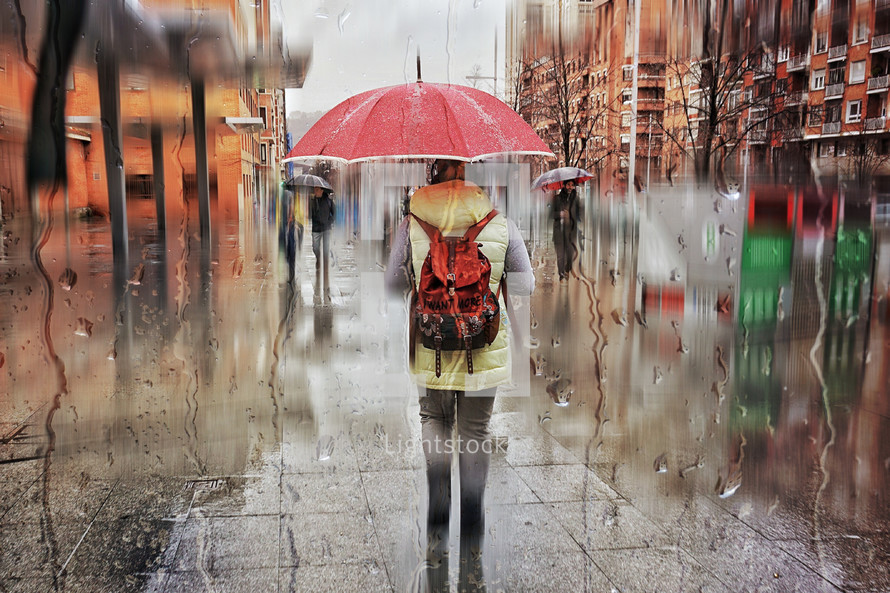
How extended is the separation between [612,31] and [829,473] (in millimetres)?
3720

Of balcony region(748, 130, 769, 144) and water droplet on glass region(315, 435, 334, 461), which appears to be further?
balcony region(748, 130, 769, 144)

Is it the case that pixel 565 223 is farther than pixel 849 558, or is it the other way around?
pixel 565 223

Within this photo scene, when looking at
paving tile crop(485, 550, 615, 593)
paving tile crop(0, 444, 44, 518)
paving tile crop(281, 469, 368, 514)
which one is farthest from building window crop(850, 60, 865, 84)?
paving tile crop(0, 444, 44, 518)

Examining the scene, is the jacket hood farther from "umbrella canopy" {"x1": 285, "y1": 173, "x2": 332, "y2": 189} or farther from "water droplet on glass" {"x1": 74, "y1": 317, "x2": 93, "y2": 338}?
"umbrella canopy" {"x1": 285, "y1": 173, "x2": 332, "y2": 189}

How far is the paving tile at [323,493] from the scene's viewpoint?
10.9ft

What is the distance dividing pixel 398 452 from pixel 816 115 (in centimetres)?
355

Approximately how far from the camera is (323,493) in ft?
11.5

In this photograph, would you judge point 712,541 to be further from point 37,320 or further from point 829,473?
point 37,320

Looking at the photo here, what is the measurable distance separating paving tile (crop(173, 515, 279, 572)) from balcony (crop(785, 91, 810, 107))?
4.36 metres

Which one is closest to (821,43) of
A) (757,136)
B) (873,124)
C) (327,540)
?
(873,124)

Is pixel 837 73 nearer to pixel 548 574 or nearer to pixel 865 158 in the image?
pixel 865 158

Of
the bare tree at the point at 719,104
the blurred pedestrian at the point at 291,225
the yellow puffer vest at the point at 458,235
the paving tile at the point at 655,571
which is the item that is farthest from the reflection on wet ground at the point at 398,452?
the blurred pedestrian at the point at 291,225

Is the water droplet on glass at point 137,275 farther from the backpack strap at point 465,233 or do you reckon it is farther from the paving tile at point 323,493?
the backpack strap at point 465,233

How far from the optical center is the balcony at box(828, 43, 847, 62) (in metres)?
4.32
